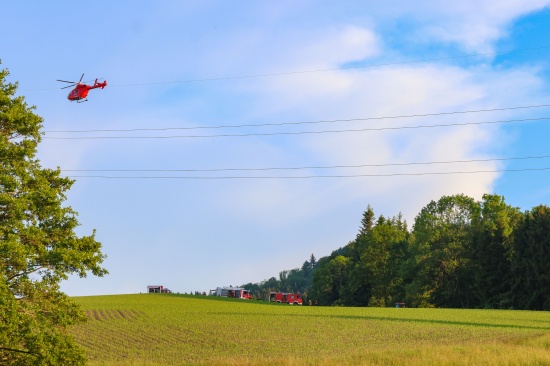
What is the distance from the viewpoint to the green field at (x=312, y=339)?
3122cm

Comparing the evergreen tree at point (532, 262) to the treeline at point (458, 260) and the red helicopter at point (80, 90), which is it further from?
the red helicopter at point (80, 90)

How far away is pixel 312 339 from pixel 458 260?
65532 mm

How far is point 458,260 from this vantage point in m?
106

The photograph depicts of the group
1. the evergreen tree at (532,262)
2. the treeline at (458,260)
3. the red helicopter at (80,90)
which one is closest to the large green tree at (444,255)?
the treeline at (458,260)

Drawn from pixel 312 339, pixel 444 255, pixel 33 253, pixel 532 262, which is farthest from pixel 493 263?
pixel 33 253

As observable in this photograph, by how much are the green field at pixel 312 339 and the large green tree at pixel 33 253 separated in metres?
6.82

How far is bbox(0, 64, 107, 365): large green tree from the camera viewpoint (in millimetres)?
26797

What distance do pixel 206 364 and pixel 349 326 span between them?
25.7m

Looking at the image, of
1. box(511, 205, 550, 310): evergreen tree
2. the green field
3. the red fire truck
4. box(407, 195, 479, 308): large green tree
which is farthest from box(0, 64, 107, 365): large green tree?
the red fire truck

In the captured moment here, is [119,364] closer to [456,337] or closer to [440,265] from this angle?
[456,337]

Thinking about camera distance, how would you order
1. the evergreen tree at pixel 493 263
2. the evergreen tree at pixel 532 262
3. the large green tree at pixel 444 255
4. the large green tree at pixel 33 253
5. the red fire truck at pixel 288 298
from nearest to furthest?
the large green tree at pixel 33 253 → the evergreen tree at pixel 532 262 → the evergreen tree at pixel 493 263 → the large green tree at pixel 444 255 → the red fire truck at pixel 288 298

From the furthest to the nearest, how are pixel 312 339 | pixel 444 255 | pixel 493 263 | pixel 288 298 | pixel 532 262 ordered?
pixel 288 298 → pixel 444 255 → pixel 493 263 → pixel 532 262 → pixel 312 339

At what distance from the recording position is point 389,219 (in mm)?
141125

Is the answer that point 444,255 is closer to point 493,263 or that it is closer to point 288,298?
point 493,263
